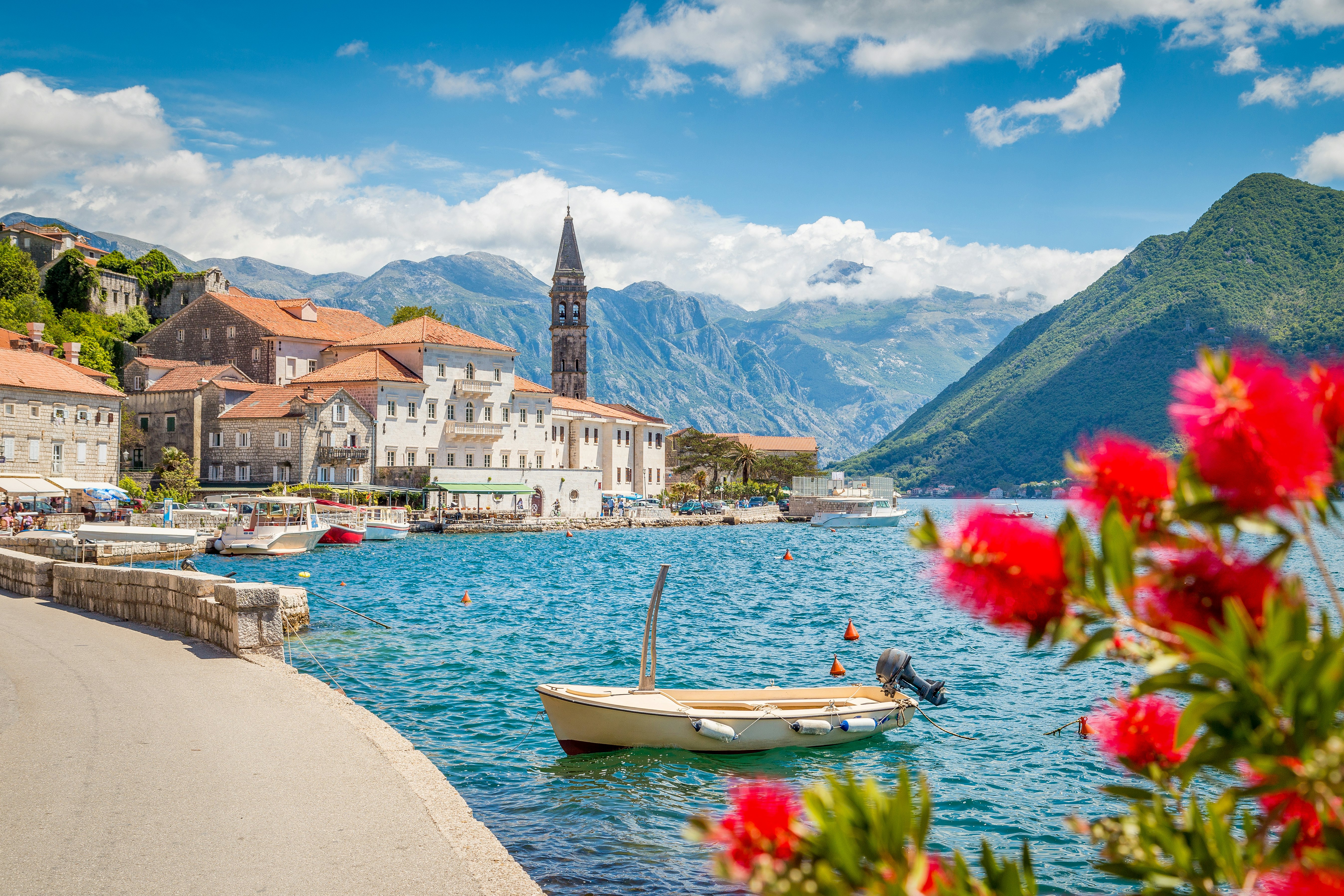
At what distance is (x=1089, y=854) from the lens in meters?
10.7

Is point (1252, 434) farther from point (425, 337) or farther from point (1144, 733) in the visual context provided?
point (425, 337)

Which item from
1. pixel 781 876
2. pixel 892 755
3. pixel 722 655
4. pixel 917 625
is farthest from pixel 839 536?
pixel 781 876

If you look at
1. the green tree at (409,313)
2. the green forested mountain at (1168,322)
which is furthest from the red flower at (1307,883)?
the green forested mountain at (1168,322)

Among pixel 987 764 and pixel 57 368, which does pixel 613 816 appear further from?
pixel 57 368

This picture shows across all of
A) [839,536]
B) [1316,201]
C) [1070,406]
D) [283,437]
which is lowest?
[839,536]

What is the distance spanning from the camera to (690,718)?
44.4 feet

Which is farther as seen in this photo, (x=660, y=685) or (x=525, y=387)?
(x=525, y=387)

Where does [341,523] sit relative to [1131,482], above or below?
below

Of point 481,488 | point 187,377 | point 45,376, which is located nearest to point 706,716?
point 45,376

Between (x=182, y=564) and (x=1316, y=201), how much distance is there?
19123cm

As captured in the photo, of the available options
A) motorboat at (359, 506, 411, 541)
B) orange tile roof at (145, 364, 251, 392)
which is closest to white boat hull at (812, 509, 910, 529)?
motorboat at (359, 506, 411, 541)

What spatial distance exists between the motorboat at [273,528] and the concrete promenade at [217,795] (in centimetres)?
3683

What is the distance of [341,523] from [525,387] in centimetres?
2636

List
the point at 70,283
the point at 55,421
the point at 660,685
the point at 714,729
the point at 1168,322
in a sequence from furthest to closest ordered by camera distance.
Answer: the point at 1168,322 < the point at 70,283 < the point at 55,421 < the point at 660,685 < the point at 714,729
